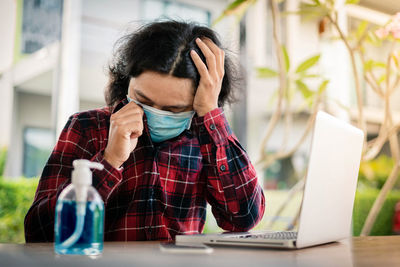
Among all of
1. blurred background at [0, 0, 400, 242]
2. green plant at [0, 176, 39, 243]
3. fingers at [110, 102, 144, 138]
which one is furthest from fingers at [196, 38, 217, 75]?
green plant at [0, 176, 39, 243]

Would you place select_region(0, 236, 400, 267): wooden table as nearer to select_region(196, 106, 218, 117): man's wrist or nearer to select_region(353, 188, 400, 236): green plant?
select_region(196, 106, 218, 117): man's wrist

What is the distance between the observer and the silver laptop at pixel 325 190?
814 mm

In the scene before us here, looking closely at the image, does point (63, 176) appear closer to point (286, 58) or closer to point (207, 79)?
point (207, 79)

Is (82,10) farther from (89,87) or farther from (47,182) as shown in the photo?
(47,182)

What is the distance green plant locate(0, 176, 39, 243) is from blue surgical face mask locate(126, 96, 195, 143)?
8.26ft

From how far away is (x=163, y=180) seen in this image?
133cm

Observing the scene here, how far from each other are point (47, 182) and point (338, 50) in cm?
337

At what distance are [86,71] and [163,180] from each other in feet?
10.2

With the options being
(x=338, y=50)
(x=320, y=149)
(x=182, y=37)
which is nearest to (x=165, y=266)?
(x=320, y=149)

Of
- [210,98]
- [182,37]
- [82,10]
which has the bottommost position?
[210,98]

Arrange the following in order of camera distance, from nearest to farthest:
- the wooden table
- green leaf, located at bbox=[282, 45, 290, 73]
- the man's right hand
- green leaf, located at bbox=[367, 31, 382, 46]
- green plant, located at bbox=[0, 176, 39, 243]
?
the wooden table → the man's right hand → green leaf, located at bbox=[367, 31, 382, 46] → green leaf, located at bbox=[282, 45, 290, 73] → green plant, located at bbox=[0, 176, 39, 243]

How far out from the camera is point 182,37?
1306mm

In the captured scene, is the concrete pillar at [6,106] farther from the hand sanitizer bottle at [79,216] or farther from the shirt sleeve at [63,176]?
the hand sanitizer bottle at [79,216]

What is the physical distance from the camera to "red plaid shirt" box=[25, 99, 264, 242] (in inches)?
49.0
